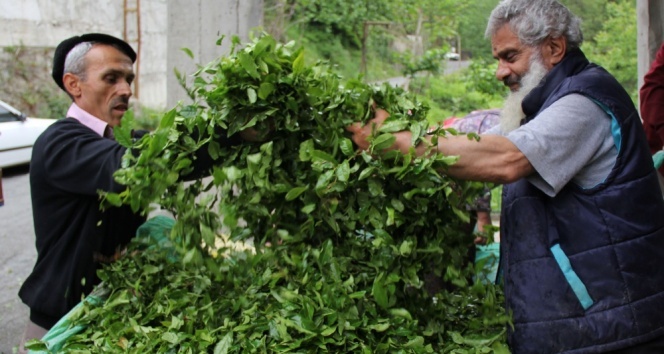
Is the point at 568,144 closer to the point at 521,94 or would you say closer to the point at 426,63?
the point at 521,94

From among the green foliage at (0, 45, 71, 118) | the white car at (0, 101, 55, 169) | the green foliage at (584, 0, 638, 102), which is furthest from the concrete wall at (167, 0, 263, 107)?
the green foliage at (0, 45, 71, 118)

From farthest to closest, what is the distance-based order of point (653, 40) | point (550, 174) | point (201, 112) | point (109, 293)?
point (653, 40), point (109, 293), point (201, 112), point (550, 174)

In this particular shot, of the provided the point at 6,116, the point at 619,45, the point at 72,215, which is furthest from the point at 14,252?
the point at 619,45

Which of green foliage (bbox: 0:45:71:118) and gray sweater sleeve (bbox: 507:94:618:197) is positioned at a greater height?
gray sweater sleeve (bbox: 507:94:618:197)

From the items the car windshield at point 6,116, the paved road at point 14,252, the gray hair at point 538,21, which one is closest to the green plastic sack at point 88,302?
the gray hair at point 538,21

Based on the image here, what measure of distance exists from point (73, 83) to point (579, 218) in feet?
5.75

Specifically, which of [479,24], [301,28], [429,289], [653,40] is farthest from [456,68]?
[429,289]

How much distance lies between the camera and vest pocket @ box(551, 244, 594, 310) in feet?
6.58

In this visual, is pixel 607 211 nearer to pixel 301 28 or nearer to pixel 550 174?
pixel 550 174

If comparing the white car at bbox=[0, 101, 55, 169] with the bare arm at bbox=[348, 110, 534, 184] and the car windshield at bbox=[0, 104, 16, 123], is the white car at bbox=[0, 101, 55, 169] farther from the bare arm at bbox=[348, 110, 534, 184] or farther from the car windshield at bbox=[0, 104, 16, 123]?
the bare arm at bbox=[348, 110, 534, 184]

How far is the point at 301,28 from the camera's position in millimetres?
16750

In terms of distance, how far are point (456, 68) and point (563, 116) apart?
48.0 ft

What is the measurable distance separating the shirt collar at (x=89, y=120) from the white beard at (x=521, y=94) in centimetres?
138

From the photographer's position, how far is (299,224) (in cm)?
220
